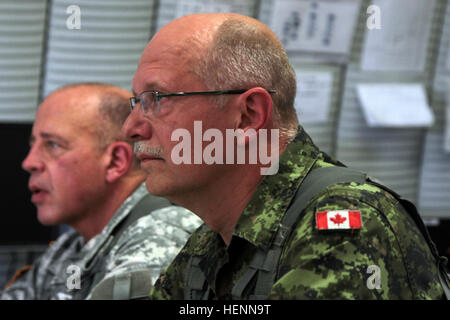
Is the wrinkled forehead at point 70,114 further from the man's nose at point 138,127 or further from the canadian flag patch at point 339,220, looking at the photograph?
the canadian flag patch at point 339,220

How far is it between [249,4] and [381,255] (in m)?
2.32

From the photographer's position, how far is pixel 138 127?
130 centimetres

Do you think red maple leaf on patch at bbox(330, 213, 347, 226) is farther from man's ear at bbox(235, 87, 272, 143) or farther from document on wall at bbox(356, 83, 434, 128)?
document on wall at bbox(356, 83, 434, 128)

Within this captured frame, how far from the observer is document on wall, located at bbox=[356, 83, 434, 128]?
11.4ft

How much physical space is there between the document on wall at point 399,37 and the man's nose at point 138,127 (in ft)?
7.81

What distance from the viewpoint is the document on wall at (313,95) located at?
3320 mm

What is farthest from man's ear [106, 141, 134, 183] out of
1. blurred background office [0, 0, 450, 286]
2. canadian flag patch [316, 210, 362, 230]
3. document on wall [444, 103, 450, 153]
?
document on wall [444, 103, 450, 153]

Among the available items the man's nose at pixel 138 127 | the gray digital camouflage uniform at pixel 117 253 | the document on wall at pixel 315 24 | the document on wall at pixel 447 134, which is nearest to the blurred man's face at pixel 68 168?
the gray digital camouflage uniform at pixel 117 253

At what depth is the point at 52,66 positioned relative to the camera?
2.85m

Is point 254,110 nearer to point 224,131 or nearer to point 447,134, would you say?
point 224,131

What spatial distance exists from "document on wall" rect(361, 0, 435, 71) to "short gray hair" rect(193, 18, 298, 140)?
231 cm

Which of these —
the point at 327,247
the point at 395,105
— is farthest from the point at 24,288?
the point at 395,105

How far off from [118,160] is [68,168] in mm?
160

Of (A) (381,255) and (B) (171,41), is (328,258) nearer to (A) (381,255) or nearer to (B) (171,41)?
(A) (381,255)
